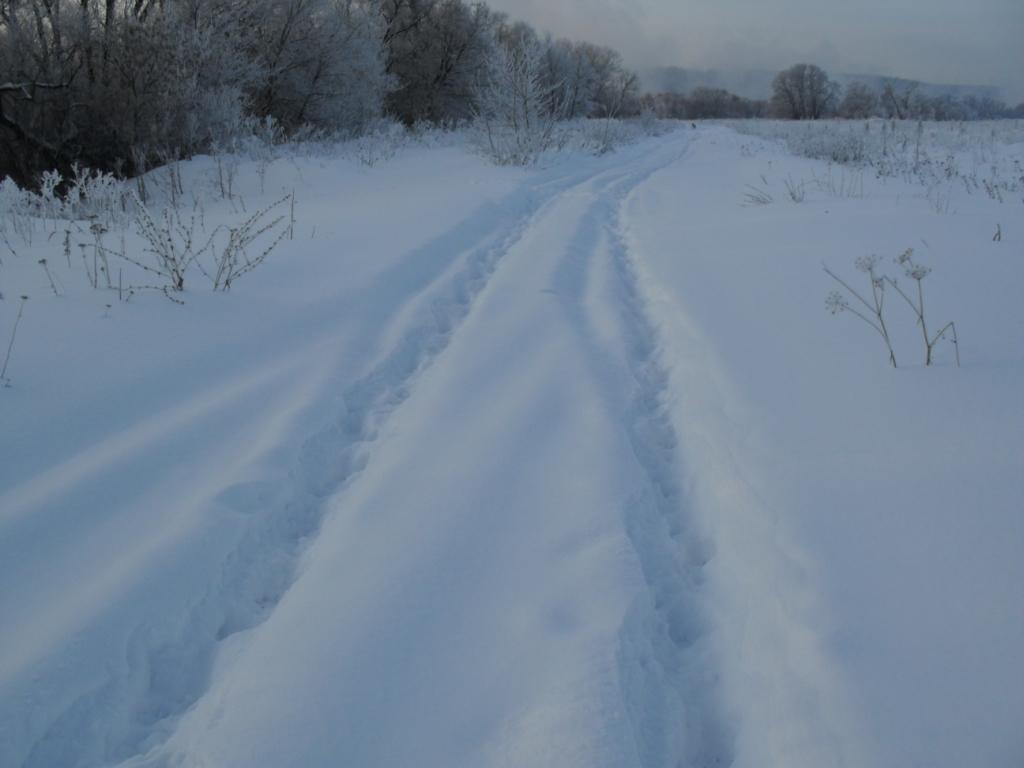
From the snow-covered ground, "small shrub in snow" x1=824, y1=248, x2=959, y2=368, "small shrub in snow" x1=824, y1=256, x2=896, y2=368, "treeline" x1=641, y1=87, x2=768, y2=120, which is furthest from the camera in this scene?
"treeline" x1=641, y1=87, x2=768, y2=120

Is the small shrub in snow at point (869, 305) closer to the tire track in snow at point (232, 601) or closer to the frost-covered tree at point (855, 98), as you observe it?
the tire track in snow at point (232, 601)

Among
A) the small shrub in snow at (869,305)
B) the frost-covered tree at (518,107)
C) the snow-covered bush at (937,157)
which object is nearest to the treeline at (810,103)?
the snow-covered bush at (937,157)

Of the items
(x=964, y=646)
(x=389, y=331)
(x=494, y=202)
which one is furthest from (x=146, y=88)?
(x=964, y=646)

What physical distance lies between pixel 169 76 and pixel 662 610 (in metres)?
13.4

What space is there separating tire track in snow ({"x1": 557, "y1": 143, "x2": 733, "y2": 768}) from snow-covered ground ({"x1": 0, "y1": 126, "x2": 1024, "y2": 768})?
0.01 m

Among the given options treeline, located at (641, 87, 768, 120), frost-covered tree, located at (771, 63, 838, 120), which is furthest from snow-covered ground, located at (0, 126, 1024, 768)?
treeline, located at (641, 87, 768, 120)

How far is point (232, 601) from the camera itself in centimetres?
224

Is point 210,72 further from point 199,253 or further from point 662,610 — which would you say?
point 662,610

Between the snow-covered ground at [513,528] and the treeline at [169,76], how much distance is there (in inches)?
318

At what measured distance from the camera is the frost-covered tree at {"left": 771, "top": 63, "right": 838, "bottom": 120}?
73.8 m

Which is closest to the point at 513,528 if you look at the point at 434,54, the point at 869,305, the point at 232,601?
the point at 232,601

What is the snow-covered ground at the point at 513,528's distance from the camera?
174cm

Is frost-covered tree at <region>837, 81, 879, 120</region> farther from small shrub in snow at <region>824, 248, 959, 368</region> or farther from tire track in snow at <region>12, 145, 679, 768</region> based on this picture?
tire track in snow at <region>12, 145, 679, 768</region>

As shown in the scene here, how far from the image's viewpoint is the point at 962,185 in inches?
351
